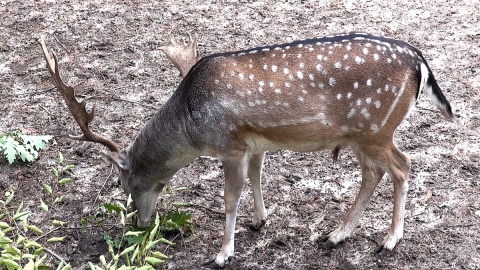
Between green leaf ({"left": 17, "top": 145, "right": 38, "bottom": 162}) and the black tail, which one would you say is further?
green leaf ({"left": 17, "top": 145, "right": 38, "bottom": 162})

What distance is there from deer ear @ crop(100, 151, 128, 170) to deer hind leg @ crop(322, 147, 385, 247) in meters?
1.69

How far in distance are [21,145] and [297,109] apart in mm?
2876

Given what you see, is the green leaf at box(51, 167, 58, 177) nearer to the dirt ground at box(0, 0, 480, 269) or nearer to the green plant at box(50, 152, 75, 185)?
the green plant at box(50, 152, 75, 185)

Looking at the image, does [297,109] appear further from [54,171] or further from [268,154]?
[54,171]

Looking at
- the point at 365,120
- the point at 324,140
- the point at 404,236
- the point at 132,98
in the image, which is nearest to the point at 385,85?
the point at 365,120

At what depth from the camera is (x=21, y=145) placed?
6543 millimetres

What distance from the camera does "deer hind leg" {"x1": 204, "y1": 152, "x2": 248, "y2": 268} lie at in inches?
206

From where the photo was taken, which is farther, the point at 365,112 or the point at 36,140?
the point at 36,140

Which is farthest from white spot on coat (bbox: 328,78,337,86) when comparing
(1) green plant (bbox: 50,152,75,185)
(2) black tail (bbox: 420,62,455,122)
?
(1) green plant (bbox: 50,152,75,185)

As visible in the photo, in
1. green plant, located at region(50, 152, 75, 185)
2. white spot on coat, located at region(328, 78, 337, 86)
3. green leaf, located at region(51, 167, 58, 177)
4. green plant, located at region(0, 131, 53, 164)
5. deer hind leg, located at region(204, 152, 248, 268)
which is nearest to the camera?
white spot on coat, located at region(328, 78, 337, 86)

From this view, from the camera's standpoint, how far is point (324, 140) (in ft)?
16.9

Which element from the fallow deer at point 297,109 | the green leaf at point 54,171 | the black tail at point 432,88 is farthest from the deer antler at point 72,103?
the black tail at point 432,88

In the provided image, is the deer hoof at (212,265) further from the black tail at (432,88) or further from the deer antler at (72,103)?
the black tail at (432,88)

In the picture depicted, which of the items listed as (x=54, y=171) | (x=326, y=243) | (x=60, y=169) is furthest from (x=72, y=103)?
(x=326, y=243)
